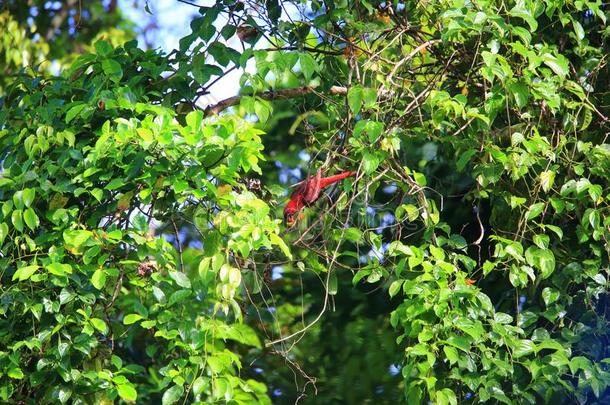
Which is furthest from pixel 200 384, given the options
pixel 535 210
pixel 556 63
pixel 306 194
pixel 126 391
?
pixel 556 63

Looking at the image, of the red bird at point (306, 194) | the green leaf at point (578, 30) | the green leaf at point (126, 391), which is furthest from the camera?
the green leaf at point (578, 30)

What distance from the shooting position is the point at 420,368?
2.31 metres

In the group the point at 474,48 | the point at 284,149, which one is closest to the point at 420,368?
the point at 474,48

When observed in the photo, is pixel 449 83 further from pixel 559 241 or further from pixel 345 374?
pixel 345 374

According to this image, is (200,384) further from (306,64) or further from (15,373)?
(306,64)

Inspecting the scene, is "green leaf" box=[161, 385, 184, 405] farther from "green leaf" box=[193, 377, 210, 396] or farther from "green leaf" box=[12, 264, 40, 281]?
"green leaf" box=[12, 264, 40, 281]

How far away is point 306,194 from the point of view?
2.50 m

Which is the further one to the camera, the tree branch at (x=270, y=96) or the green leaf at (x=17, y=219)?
the tree branch at (x=270, y=96)

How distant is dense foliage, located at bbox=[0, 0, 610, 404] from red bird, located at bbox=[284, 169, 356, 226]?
4 centimetres

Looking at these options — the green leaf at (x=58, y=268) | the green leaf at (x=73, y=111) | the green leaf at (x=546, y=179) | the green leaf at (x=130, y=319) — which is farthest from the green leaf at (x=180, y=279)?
the green leaf at (x=546, y=179)

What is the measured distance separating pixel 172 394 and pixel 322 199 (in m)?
0.68

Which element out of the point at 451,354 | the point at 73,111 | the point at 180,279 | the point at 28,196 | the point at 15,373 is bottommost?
the point at 451,354

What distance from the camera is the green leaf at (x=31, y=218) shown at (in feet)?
7.63

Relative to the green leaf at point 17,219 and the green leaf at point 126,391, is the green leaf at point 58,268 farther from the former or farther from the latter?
the green leaf at point 126,391
